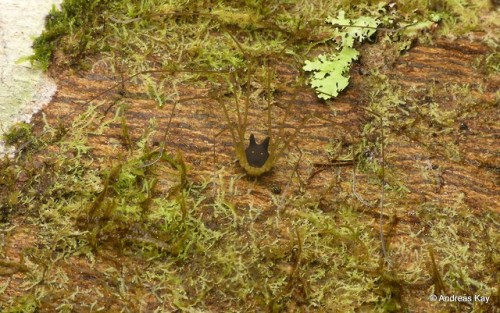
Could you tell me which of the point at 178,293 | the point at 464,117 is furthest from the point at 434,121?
the point at 178,293

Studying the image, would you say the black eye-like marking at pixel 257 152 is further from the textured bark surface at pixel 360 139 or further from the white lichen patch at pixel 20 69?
the white lichen patch at pixel 20 69

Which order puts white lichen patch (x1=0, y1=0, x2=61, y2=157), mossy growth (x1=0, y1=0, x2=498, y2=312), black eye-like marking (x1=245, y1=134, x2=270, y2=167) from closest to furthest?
1. mossy growth (x1=0, y1=0, x2=498, y2=312)
2. black eye-like marking (x1=245, y1=134, x2=270, y2=167)
3. white lichen patch (x1=0, y1=0, x2=61, y2=157)

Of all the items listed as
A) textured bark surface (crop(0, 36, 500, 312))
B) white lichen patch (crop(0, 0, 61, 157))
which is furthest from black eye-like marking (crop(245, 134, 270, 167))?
white lichen patch (crop(0, 0, 61, 157))

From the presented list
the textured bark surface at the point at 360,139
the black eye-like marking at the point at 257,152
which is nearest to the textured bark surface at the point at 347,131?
the textured bark surface at the point at 360,139

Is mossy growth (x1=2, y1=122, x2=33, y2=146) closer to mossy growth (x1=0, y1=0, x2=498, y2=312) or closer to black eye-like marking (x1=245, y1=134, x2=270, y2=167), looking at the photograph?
mossy growth (x1=0, y1=0, x2=498, y2=312)

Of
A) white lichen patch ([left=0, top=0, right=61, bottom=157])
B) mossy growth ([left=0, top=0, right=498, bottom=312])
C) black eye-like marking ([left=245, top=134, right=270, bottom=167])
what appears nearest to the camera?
mossy growth ([left=0, top=0, right=498, bottom=312])
